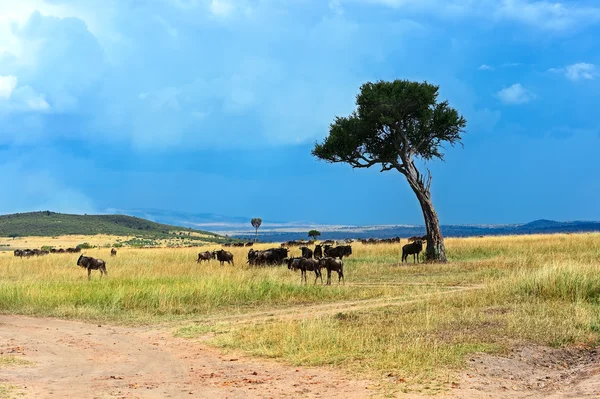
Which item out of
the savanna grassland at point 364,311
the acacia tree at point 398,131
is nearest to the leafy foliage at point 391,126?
the acacia tree at point 398,131

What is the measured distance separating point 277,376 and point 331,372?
0.86 meters

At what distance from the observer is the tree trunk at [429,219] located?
33.6 m

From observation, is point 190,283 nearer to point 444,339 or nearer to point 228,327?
point 228,327

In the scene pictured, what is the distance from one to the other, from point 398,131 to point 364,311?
71.8 feet

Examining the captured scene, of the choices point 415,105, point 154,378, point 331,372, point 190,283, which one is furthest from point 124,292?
point 415,105

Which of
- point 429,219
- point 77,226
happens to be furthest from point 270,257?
point 77,226

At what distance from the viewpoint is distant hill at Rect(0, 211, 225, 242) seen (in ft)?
376

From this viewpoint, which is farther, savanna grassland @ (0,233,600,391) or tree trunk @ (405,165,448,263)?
tree trunk @ (405,165,448,263)

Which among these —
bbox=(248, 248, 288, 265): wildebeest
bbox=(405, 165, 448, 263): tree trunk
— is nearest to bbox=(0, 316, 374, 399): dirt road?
bbox=(248, 248, 288, 265): wildebeest

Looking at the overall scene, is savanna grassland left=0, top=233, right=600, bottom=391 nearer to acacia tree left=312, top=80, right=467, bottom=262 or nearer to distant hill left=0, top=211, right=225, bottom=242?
acacia tree left=312, top=80, right=467, bottom=262

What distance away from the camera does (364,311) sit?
15.4 m

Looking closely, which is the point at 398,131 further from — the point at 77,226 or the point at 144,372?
the point at 77,226

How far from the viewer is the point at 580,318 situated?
12.9 meters

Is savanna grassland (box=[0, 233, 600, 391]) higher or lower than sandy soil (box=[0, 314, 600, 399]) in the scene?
higher
